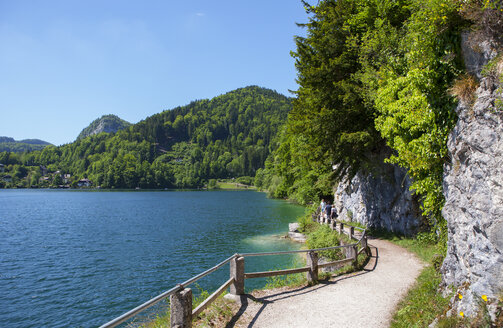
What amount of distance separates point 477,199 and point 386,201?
47.2 feet

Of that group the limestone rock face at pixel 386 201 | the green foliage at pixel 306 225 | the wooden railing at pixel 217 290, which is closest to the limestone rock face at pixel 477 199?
the wooden railing at pixel 217 290

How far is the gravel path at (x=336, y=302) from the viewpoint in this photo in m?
7.99

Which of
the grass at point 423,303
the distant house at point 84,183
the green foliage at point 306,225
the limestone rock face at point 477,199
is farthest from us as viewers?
the distant house at point 84,183

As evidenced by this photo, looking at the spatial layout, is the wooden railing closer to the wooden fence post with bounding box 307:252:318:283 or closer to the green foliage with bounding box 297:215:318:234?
the wooden fence post with bounding box 307:252:318:283

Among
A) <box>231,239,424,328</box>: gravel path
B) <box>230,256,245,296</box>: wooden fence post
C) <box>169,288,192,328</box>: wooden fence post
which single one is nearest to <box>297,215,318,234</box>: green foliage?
<box>231,239,424,328</box>: gravel path

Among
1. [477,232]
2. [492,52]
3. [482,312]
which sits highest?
[492,52]

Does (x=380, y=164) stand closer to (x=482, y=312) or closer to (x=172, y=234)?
(x=482, y=312)

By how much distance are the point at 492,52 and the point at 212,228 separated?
34.3 m

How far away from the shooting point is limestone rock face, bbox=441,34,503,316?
6410 millimetres

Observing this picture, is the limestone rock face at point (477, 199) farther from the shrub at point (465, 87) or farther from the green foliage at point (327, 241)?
the green foliage at point (327, 241)

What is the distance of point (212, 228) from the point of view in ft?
125

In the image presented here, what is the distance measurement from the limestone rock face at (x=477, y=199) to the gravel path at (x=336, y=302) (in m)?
2.14

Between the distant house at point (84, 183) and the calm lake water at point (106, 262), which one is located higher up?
the distant house at point (84, 183)

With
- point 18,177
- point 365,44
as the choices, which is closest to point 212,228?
point 365,44
